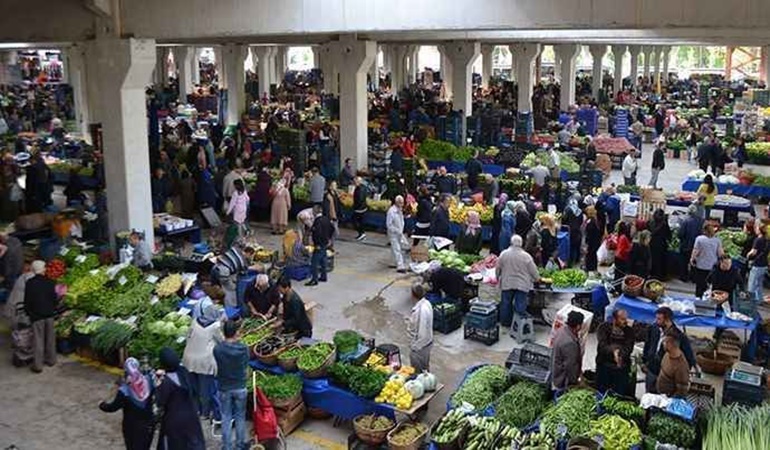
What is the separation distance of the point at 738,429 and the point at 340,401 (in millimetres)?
3992

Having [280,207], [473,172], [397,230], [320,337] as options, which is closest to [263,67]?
[473,172]

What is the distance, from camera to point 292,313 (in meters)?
10.4

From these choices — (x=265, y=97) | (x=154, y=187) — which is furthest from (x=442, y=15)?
(x=265, y=97)

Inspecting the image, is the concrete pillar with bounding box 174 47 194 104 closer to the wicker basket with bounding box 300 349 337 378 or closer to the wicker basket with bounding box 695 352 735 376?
the wicker basket with bounding box 300 349 337 378

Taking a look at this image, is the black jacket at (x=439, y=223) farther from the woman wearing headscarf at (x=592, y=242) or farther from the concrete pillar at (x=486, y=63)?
the concrete pillar at (x=486, y=63)

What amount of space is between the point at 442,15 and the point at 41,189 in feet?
31.9

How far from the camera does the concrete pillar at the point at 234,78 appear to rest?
33812 mm

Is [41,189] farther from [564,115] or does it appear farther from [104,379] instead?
[564,115]

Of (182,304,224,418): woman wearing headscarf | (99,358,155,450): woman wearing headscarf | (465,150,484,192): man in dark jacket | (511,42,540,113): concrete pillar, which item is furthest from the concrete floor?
(511,42,540,113): concrete pillar

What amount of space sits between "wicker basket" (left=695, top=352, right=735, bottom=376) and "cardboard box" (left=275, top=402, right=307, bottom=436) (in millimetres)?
5306

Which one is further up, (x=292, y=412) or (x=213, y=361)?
(x=213, y=361)

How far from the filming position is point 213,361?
29.8 ft

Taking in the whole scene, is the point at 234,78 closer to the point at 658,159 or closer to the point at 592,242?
the point at 658,159

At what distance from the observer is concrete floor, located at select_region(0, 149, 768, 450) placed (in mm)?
9148
